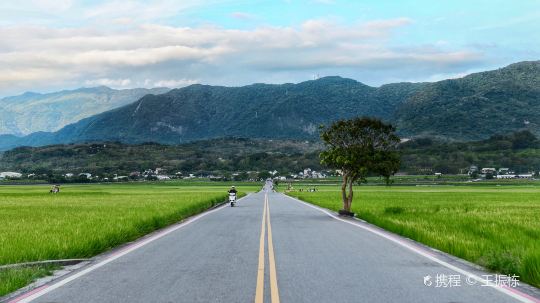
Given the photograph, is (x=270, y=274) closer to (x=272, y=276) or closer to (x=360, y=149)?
(x=272, y=276)

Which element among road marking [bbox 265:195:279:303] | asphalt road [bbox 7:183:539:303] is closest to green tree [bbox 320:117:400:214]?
asphalt road [bbox 7:183:539:303]

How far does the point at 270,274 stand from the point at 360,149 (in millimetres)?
21594

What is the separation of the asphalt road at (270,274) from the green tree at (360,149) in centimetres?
1348

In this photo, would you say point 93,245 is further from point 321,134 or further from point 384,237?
point 321,134

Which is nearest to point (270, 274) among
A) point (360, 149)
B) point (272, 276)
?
point (272, 276)

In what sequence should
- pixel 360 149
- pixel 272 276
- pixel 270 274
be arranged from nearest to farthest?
pixel 272 276 → pixel 270 274 → pixel 360 149

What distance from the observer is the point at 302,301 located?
9281 mm

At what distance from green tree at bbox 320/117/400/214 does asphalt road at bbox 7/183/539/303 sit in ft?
44.2

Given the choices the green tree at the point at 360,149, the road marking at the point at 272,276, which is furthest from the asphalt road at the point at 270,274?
the green tree at the point at 360,149

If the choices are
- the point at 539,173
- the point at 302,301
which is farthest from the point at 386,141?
the point at 539,173

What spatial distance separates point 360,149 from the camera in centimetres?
3278

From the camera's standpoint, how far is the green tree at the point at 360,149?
105 ft

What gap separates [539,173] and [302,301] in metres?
207

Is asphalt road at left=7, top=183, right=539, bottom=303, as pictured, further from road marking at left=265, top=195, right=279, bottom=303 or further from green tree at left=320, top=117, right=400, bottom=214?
green tree at left=320, top=117, right=400, bottom=214
